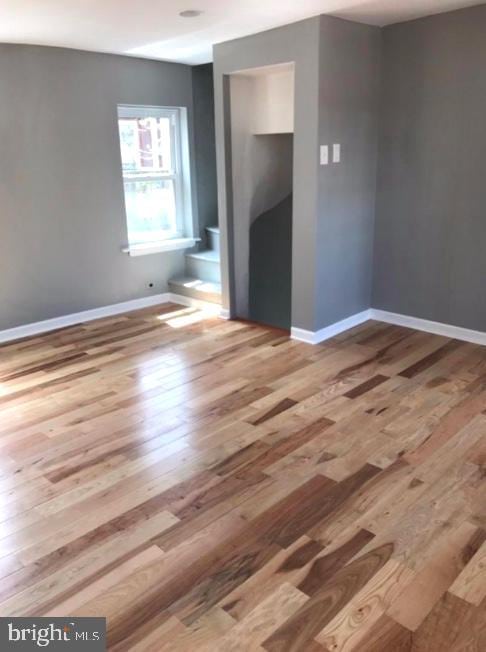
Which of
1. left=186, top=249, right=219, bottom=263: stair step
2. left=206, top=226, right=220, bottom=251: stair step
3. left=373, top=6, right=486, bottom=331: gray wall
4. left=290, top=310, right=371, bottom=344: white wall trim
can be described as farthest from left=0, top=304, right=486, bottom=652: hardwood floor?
left=206, top=226, right=220, bottom=251: stair step

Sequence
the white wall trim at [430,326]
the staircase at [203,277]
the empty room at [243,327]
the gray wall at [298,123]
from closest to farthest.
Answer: the empty room at [243,327], the gray wall at [298,123], the white wall trim at [430,326], the staircase at [203,277]

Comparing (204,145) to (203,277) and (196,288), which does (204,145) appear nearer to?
(203,277)

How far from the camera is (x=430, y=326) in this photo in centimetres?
420

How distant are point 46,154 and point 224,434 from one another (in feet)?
9.39

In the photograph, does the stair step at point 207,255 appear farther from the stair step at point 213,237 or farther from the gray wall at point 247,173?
the gray wall at point 247,173

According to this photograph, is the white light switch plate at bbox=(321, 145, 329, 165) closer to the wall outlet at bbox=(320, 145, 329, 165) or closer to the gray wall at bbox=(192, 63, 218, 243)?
the wall outlet at bbox=(320, 145, 329, 165)

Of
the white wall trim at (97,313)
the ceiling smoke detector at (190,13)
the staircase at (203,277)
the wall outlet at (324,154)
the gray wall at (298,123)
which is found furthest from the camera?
the staircase at (203,277)

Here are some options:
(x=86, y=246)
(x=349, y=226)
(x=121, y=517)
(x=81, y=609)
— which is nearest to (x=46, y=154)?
(x=86, y=246)

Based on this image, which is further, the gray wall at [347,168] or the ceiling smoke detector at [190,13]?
the gray wall at [347,168]

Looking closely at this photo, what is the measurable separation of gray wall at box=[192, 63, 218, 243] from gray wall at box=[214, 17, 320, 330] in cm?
111

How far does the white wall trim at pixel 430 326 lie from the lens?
3961 mm

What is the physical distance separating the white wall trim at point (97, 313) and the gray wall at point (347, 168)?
123 centimetres

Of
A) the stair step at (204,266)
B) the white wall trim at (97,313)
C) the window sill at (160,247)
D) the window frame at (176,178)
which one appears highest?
the window frame at (176,178)

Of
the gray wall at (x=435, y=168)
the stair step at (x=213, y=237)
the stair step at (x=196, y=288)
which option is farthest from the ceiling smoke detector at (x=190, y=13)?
the stair step at (x=213, y=237)
